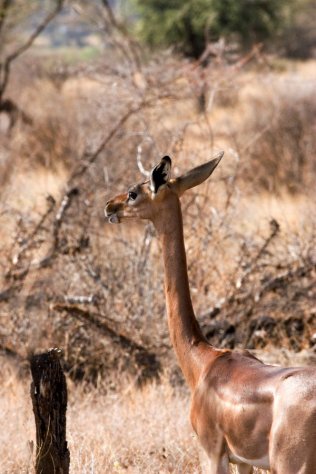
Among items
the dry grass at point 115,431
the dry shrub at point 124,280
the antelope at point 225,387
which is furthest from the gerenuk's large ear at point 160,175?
the dry shrub at point 124,280

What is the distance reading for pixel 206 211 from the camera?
340 inches

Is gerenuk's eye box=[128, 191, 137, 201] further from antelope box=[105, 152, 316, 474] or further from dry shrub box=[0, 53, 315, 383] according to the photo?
dry shrub box=[0, 53, 315, 383]

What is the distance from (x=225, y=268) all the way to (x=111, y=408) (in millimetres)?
2057

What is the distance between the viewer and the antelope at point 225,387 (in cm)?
346

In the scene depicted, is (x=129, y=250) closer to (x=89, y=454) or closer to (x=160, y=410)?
(x=160, y=410)

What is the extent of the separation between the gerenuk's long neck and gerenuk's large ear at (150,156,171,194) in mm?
107

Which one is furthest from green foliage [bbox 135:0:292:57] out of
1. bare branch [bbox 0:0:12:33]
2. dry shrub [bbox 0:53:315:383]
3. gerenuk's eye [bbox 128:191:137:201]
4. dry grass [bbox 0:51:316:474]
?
gerenuk's eye [bbox 128:191:137:201]

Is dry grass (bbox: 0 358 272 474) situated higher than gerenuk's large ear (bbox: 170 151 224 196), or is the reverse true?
gerenuk's large ear (bbox: 170 151 224 196)

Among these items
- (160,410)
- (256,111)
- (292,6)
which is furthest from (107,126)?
(292,6)

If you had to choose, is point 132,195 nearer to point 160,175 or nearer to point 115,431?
point 160,175

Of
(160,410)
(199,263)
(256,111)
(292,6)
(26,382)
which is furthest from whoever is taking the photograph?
(292,6)

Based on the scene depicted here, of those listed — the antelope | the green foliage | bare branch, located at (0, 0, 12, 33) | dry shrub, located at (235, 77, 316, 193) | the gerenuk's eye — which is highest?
the green foliage

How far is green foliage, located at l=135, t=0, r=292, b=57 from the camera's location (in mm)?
24594

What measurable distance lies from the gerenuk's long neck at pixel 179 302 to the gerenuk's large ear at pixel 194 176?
2.6 inches
